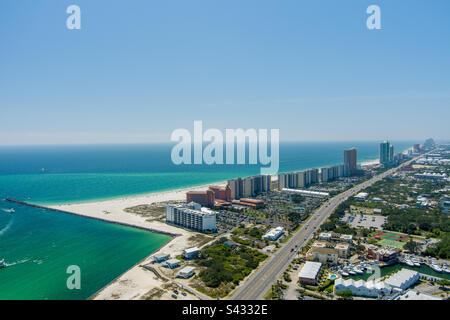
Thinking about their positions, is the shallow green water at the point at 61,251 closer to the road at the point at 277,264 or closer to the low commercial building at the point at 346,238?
the road at the point at 277,264

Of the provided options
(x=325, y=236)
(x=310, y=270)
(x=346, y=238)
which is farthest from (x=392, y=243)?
(x=310, y=270)

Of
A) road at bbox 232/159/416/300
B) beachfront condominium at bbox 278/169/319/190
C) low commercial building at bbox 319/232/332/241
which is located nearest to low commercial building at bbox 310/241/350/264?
low commercial building at bbox 319/232/332/241

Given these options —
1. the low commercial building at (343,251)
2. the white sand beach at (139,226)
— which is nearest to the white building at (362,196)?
the low commercial building at (343,251)

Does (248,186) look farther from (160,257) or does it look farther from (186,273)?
(186,273)

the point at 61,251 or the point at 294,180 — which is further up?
the point at 294,180
